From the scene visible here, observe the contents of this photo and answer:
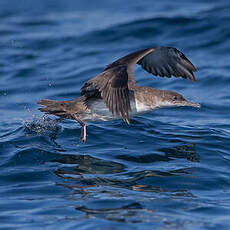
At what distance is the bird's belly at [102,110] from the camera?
761 centimetres

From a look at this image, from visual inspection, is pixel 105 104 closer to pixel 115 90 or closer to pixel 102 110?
pixel 102 110

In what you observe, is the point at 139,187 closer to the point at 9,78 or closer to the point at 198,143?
the point at 198,143

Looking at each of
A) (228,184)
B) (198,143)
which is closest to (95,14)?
(198,143)

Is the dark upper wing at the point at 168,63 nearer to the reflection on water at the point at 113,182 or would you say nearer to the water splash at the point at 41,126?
the reflection on water at the point at 113,182

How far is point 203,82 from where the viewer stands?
11.5 metres

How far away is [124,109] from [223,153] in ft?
6.11

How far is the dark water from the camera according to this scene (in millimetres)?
5691

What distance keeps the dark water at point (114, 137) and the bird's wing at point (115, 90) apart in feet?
2.67

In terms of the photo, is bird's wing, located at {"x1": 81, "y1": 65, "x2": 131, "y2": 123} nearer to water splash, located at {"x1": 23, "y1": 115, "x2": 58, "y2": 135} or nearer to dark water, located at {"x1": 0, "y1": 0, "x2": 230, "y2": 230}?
dark water, located at {"x1": 0, "y1": 0, "x2": 230, "y2": 230}

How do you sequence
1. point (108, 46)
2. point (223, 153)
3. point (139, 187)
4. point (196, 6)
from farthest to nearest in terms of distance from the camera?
point (196, 6) → point (108, 46) → point (223, 153) → point (139, 187)

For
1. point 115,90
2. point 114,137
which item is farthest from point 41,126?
point 115,90

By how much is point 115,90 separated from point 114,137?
1692mm

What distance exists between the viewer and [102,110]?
761 cm

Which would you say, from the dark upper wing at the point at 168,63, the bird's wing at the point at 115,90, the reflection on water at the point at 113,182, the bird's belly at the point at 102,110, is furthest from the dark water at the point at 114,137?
the dark upper wing at the point at 168,63
